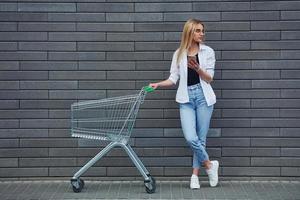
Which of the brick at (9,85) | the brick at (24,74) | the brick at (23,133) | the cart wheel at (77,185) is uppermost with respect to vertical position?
the brick at (24,74)

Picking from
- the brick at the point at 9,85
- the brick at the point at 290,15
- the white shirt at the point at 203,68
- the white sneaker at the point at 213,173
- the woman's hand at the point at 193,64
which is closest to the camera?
the woman's hand at the point at 193,64

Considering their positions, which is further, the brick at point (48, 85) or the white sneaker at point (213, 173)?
the brick at point (48, 85)

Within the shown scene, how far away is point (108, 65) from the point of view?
24.4ft

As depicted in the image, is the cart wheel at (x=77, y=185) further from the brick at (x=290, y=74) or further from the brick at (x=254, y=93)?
the brick at (x=290, y=74)

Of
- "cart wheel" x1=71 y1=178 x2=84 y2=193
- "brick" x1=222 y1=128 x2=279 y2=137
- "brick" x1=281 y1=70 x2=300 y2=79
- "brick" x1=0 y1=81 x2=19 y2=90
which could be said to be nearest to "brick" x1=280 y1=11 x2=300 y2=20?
"brick" x1=281 y1=70 x2=300 y2=79

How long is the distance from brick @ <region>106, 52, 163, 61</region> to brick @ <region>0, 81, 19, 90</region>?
3.87ft

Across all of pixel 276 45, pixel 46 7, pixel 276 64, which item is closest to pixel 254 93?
pixel 276 64

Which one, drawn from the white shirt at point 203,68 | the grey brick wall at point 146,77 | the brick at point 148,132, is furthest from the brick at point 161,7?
the brick at point 148,132

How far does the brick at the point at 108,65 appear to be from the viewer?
7430 mm

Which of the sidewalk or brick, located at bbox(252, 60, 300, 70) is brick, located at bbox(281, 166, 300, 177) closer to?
the sidewalk

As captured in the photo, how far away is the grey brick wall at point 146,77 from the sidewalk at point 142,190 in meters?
0.16

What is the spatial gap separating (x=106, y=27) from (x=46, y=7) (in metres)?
0.77

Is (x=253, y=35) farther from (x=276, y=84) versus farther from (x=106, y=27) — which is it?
(x=106, y=27)

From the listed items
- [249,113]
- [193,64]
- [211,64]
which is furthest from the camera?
[249,113]
